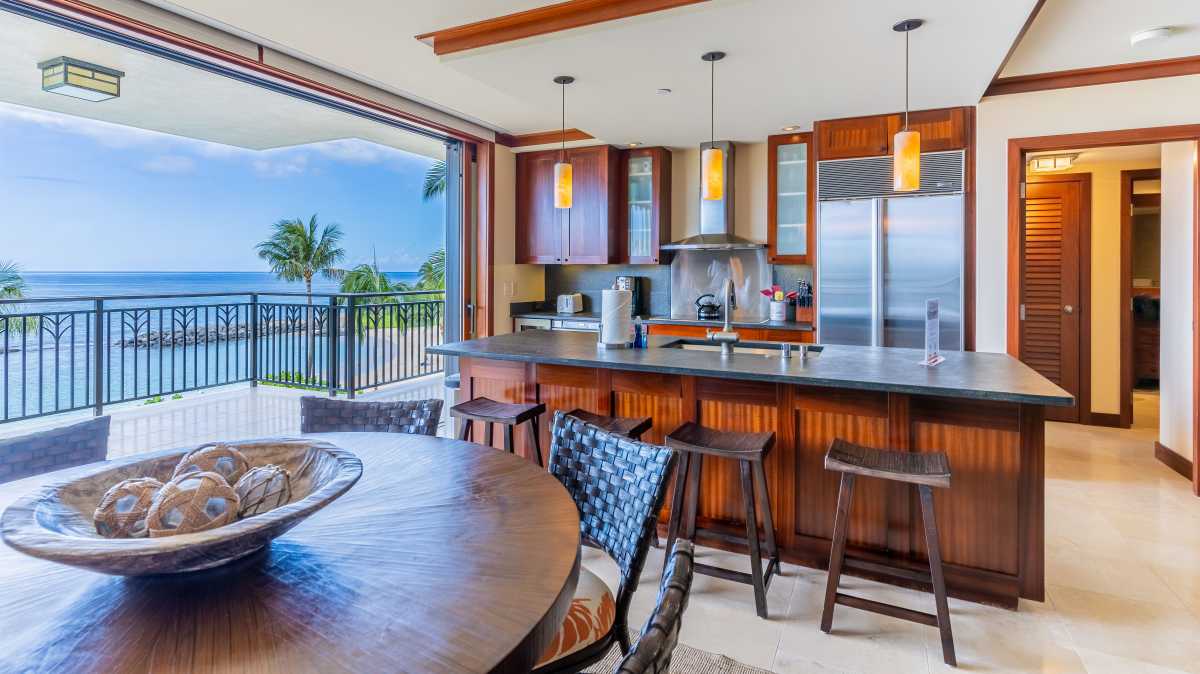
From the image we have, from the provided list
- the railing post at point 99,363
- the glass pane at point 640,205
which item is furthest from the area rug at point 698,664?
the railing post at point 99,363

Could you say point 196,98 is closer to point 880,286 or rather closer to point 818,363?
point 818,363

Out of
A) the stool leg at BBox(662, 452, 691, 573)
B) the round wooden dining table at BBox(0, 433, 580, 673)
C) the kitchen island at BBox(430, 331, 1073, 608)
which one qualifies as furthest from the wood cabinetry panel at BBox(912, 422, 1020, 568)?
the round wooden dining table at BBox(0, 433, 580, 673)

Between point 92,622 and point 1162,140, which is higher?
point 1162,140

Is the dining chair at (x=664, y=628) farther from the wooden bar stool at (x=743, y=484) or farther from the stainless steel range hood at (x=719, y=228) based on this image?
the stainless steel range hood at (x=719, y=228)

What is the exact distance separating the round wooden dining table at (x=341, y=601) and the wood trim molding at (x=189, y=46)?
227 centimetres

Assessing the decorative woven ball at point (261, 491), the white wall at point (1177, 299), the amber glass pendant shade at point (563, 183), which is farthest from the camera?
the white wall at point (1177, 299)

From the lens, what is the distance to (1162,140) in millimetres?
3602

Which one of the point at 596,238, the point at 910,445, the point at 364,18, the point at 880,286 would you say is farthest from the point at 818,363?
the point at 596,238

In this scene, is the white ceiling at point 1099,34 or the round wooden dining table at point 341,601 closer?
the round wooden dining table at point 341,601

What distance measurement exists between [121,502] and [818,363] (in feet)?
7.98

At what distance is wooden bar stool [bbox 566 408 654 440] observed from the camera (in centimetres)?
270

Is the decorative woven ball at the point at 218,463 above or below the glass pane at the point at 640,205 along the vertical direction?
below

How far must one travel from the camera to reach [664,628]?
738mm

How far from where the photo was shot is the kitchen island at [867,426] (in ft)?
7.62
